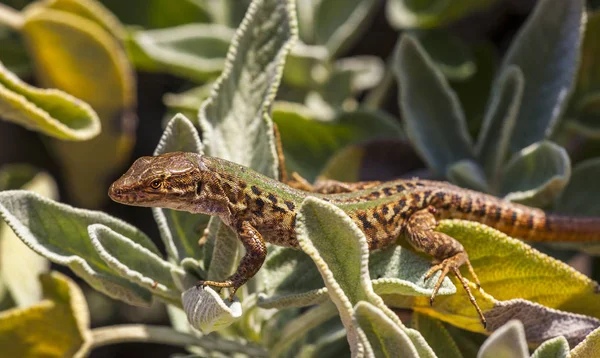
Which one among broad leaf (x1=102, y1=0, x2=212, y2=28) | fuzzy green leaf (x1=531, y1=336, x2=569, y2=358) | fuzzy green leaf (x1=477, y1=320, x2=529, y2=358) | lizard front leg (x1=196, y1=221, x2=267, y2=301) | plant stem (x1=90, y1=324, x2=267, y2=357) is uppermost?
broad leaf (x1=102, y1=0, x2=212, y2=28)

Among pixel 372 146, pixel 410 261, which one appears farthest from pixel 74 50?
pixel 410 261

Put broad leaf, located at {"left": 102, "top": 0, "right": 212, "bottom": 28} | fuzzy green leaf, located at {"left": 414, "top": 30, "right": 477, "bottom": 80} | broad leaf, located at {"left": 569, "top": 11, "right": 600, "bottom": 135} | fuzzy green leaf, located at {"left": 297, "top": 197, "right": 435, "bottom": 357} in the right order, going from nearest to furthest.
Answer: fuzzy green leaf, located at {"left": 297, "top": 197, "right": 435, "bottom": 357} → broad leaf, located at {"left": 569, "top": 11, "right": 600, "bottom": 135} → fuzzy green leaf, located at {"left": 414, "top": 30, "right": 477, "bottom": 80} → broad leaf, located at {"left": 102, "top": 0, "right": 212, "bottom": 28}

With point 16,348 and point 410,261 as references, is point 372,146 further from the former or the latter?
point 16,348

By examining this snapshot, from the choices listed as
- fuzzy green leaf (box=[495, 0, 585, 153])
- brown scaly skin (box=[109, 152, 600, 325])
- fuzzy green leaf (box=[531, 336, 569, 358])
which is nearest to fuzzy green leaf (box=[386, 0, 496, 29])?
fuzzy green leaf (box=[495, 0, 585, 153])

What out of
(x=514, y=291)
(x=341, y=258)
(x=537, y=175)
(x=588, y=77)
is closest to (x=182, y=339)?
(x=341, y=258)

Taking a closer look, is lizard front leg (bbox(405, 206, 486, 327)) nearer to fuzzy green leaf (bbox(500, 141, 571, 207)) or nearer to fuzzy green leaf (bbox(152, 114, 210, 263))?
fuzzy green leaf (bbox(500, 141, 571, 207))

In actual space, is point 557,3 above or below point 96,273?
above
